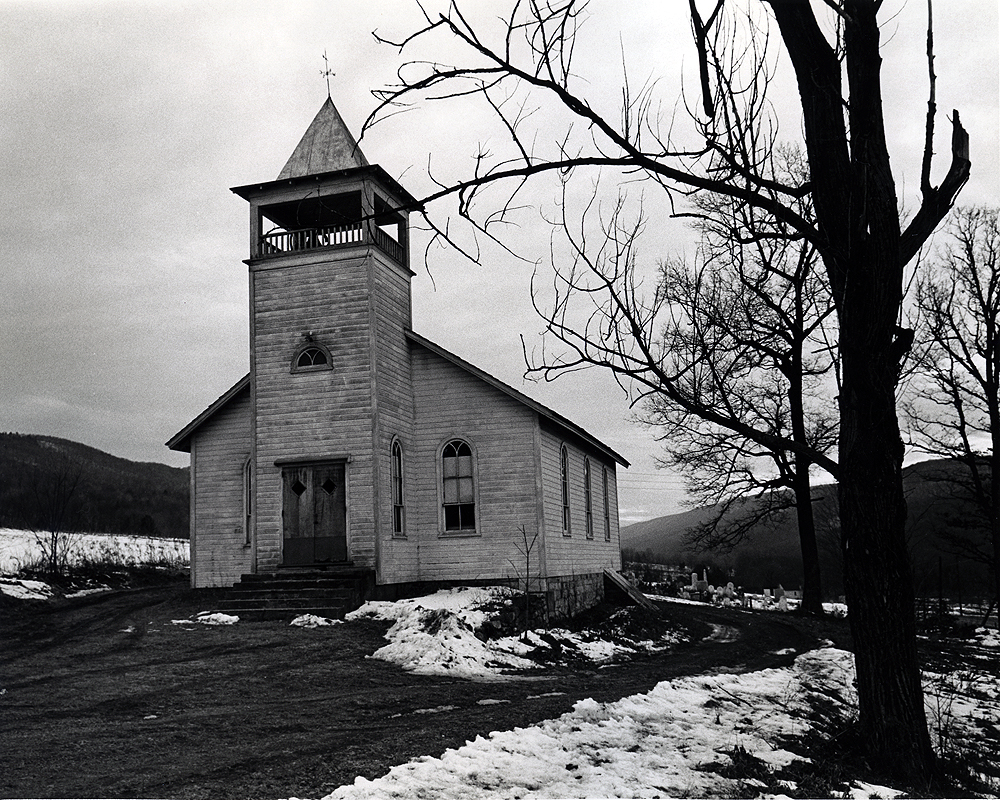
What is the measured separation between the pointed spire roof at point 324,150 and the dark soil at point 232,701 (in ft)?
32.6

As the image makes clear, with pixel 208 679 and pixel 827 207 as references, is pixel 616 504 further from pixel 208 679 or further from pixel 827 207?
pixel 827 207

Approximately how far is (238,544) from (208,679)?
409 inches

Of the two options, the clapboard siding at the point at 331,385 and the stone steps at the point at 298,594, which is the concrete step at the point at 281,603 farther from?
the clapboard siding at the point at 331,385

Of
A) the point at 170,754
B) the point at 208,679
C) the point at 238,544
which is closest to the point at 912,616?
the point at 170,754

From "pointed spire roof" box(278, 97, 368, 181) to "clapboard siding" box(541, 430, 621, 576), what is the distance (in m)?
7.80

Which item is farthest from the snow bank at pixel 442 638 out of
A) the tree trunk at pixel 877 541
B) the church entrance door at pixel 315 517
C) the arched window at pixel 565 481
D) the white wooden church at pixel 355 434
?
the tree trunk at pixel 877 541

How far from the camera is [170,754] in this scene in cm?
717

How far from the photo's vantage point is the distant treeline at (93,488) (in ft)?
135

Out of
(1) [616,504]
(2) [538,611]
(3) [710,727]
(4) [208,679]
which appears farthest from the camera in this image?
(1) [616,504]

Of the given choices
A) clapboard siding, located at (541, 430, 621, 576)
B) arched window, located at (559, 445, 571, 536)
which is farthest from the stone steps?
arched window, located at (559, 445, 571, 536)

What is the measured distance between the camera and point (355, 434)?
62.0 feet

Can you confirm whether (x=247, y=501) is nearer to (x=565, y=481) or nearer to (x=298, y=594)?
(x=298, y=594)

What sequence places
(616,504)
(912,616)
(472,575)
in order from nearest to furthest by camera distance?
(912,616) < (472,575) < (616,504)

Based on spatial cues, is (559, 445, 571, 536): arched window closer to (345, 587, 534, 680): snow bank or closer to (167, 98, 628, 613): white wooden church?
(167, 98, 628, 613): white wooden church
